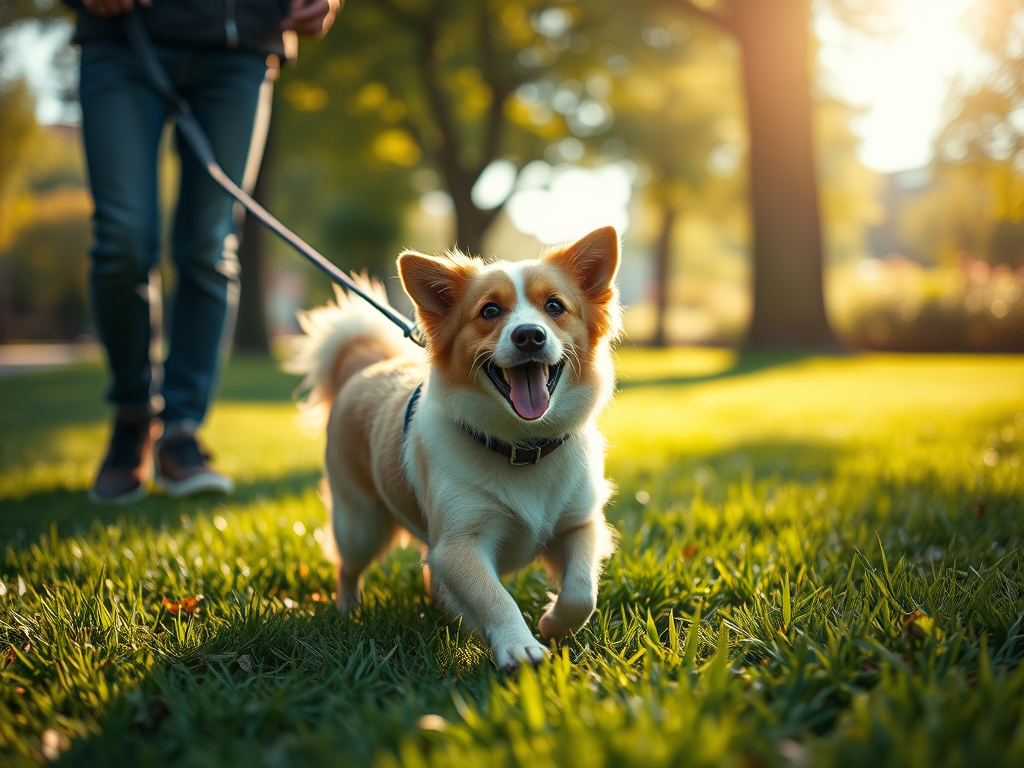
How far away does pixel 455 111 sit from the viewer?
24.3 m

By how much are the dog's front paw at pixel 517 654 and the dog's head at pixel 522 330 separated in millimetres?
701

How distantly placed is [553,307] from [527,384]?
349 mm

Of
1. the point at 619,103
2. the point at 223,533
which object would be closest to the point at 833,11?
the point at 619,103

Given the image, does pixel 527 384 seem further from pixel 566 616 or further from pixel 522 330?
pixel 566 616

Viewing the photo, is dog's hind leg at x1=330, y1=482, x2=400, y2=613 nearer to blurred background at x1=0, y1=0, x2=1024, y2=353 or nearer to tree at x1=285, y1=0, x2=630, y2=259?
blurred background at x1=0, y1=0, x2=1024, y2=353

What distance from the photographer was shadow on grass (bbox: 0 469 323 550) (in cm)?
360

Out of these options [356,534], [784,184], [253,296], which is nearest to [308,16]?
[356,534]

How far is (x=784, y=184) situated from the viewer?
14.2 meters

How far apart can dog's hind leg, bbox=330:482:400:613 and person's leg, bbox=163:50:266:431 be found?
149 cm

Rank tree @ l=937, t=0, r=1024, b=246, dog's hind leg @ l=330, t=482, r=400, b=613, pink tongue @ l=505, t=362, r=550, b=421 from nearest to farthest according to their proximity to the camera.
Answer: pink tongue @ l=505, t=362, r=550, b=421
dog's hind leg @ l=330, t=482, r=400, b=613
tree @ l=937, t=0, r=1024, b=246

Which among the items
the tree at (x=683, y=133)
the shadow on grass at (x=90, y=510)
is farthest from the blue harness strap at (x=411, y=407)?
the tree at (x=683, y=133)

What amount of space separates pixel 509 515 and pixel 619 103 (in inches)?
908

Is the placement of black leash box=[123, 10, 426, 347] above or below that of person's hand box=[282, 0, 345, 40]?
below

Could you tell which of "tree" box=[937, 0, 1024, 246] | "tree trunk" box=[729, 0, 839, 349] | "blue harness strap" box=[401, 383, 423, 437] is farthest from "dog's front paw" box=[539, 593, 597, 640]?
"tree trunk" box=[729, 0, 839, 349]
